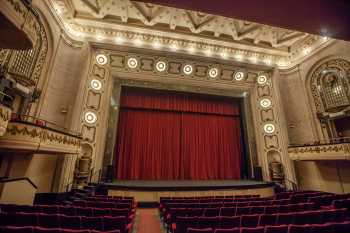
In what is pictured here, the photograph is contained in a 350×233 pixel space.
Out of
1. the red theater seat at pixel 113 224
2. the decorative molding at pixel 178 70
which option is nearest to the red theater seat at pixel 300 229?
the red theater seat at pixel 113 224

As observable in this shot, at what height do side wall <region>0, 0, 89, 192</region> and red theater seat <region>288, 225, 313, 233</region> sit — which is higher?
side wall <region>0, 0, 89, 192</region>

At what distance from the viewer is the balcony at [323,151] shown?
6371 millimetres

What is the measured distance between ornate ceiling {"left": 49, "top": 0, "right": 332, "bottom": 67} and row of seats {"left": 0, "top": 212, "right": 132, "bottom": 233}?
27.4 feet

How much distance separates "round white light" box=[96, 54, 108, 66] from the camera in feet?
28.7

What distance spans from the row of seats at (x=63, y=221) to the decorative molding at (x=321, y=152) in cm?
830

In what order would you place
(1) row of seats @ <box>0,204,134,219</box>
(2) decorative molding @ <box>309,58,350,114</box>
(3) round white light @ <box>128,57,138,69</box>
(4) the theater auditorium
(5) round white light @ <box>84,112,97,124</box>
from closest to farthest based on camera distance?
(1) row of seats @ <box>0,204,134,219</box> < (4) the theater auditorium < (5) round white light @ <box>84,112,97,124</box> < (2) decorative molding @ <box>309,58,350,114</box> < (3) round white light @ <box>128,57,138,69</box>

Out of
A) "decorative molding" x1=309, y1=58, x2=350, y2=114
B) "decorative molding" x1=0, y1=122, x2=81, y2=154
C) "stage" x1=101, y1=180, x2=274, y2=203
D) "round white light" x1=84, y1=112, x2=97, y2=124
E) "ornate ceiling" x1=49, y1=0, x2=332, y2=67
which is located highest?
"ornate ceiling" x1=49, y1=0, x2=332, y2=67

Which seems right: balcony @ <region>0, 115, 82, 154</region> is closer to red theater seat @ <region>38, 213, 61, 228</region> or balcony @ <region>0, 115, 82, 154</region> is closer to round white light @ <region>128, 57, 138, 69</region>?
red theater seat @ <region>38, 213, 61, 228</region>

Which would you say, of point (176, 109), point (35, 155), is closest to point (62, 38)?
point (35, 155)

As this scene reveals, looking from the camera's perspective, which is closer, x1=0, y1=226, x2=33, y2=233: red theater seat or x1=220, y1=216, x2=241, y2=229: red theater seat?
x1=0, y1=226, x2=33, y2=233: red theater seat

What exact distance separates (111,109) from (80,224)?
714 cm

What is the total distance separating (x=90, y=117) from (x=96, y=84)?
177cm

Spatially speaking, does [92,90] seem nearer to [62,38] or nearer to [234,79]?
[62,38]

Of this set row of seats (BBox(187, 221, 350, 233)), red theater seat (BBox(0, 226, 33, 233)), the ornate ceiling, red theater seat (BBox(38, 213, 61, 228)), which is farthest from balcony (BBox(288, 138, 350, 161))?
red theater seat (BBox(0, 226, 33, 233))
